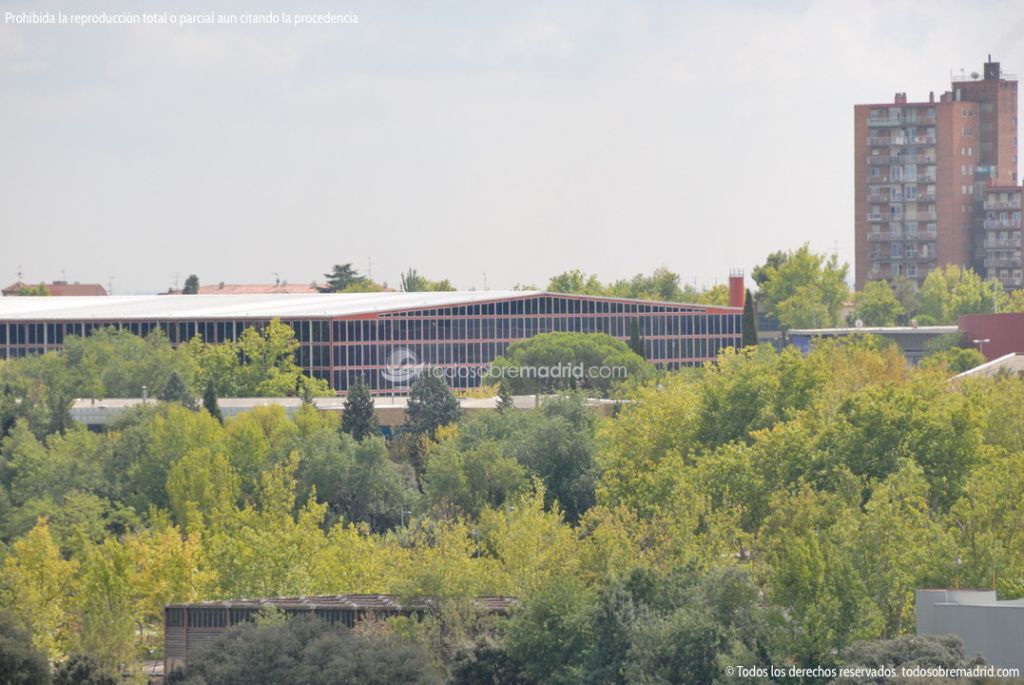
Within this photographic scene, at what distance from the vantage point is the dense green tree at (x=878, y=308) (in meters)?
183

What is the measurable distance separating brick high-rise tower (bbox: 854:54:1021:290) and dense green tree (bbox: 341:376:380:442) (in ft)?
308

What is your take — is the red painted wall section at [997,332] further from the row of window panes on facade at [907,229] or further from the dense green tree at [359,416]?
the row of window panes on facade at [907,229]

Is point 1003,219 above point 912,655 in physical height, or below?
above

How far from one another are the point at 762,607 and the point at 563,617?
15.2 feet

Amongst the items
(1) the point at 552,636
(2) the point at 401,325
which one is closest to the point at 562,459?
(1) the point at 552,636

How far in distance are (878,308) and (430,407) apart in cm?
8531

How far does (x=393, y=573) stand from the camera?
63.8 metres

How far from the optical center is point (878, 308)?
184 m

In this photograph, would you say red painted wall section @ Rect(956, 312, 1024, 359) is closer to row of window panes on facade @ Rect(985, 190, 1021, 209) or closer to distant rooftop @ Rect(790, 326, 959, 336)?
distant rooftop @ Rect(790, 326, 959, 336)

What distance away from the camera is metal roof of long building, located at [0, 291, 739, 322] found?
135250 millimetres

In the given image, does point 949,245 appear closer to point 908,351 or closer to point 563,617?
point 908,351

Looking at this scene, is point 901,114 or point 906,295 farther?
point 906,295

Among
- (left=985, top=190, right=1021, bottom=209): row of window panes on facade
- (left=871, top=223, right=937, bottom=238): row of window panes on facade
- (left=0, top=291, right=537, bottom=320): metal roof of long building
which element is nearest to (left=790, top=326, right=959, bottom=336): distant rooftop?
(left=0, top=291, right=537, bottom=320): metal roof of long building

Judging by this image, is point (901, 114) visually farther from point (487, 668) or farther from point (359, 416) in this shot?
point (487, 668)
